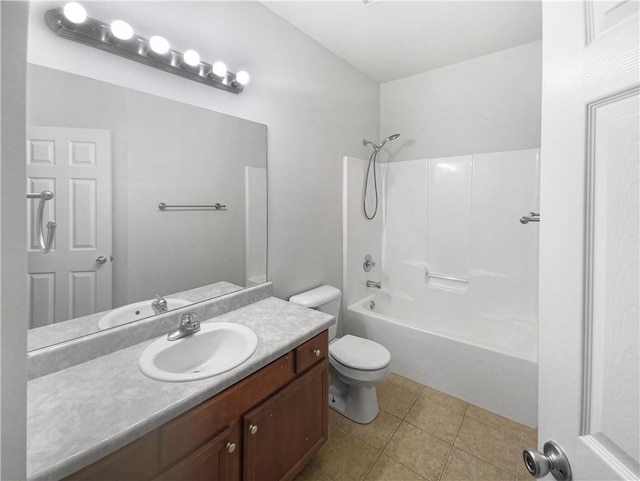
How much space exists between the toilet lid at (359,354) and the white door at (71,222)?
52.6 inches

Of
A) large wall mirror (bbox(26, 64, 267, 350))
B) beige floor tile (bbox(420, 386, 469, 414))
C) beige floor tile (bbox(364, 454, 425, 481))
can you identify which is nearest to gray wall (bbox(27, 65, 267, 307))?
large wall mirror (bbox(26, 64, 267, 350))

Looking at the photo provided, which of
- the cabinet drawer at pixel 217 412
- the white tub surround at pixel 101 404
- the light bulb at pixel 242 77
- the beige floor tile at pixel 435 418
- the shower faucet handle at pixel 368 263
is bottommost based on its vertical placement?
the beige floor tile at pixel 435 418

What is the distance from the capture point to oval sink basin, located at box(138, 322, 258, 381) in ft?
3.78

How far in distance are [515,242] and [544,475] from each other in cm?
212

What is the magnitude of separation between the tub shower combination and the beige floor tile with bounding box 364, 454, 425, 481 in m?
0.78

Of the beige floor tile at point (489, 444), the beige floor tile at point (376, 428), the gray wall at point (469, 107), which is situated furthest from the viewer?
the gray wall at point (469, 107)

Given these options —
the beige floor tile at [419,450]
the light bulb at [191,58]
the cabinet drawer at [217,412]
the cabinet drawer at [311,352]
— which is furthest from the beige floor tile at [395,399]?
the light bulb at [191,58]

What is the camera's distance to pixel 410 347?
2266mm

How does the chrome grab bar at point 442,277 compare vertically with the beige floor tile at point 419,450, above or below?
above

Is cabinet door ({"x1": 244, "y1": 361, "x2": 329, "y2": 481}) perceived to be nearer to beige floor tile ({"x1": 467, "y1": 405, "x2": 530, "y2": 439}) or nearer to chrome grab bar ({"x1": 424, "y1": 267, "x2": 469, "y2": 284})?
beige floor tile ({"x1": 467, "y1": 405, "x2": 530, "y2": 439})

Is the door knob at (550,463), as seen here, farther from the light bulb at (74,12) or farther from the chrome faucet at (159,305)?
the light bulb at (74,12)

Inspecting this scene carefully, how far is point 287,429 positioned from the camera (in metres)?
1.28

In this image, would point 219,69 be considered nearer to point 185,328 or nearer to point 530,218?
point 185,328

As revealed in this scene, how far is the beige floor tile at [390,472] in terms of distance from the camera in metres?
1.49
